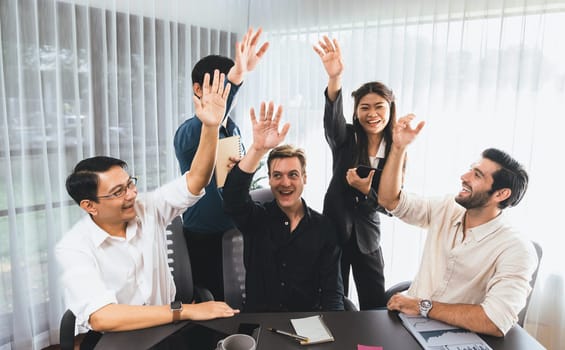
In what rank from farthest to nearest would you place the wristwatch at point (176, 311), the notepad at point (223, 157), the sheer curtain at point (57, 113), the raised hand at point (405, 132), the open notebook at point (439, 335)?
the sheer curtain at point (57, 113) < the notepad at point (223, 157) < the raised hand at point (405, 132) < the wristwatch at point (176, 311) < the open notebook at point (439, 335)

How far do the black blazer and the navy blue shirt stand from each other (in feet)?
1.67

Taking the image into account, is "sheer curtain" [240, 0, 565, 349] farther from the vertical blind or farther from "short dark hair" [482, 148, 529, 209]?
"short dark hair" [482, 148, 529, 209]

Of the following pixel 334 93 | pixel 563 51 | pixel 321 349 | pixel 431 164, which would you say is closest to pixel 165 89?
pixel 334 93

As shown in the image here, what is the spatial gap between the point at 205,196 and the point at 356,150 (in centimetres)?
81

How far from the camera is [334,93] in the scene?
6.47 feet

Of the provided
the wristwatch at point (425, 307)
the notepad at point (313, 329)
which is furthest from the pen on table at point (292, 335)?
the wristwatch at point (425, 307)

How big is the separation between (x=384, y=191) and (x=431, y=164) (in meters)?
1.19

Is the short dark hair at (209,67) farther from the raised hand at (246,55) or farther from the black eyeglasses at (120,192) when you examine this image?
the black eyeglasses at (120,192)

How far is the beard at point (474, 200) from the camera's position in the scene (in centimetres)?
154

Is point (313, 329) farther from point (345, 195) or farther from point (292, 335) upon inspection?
point (345, 195)

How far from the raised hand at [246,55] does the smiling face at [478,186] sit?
1022 millimetres

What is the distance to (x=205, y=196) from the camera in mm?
2107

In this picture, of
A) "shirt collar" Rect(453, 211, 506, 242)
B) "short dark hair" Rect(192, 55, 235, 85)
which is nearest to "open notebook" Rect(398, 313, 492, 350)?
"shirt collar" Rect(453, 211, 506, 242)

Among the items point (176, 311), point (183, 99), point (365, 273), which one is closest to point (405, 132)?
point (365, 273)
